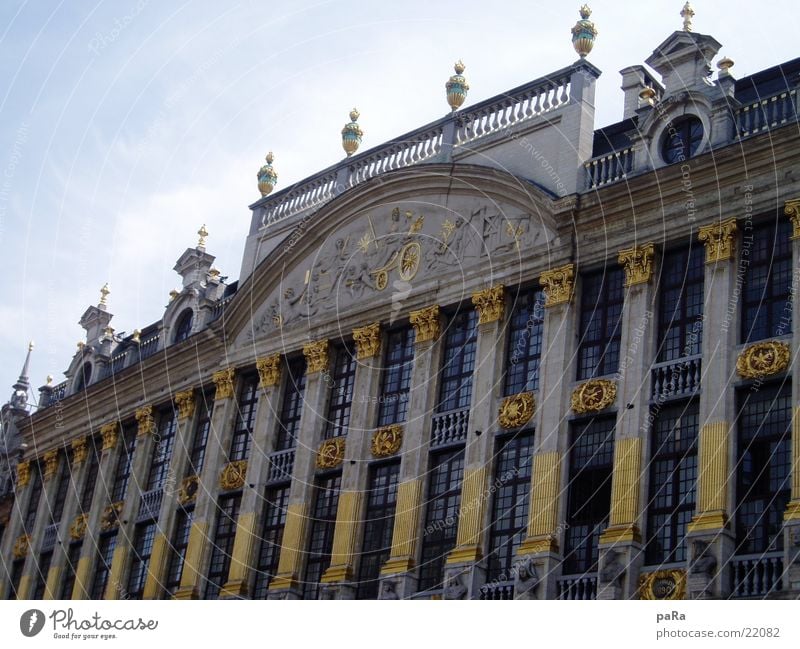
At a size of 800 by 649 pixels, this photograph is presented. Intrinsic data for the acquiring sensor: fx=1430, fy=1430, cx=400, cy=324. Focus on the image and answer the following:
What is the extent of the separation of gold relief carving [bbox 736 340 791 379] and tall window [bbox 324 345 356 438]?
10380 millimetres

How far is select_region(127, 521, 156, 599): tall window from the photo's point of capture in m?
37.9

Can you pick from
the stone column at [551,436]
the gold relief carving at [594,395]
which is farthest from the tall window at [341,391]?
the gold relief carving at [594,395]

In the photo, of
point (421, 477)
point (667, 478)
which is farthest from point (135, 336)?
point (667, 478)

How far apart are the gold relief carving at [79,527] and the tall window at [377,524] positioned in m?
12.5

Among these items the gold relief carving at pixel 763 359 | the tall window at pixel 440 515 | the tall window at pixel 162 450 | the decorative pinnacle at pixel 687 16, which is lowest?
the tall window at pixel 440 515

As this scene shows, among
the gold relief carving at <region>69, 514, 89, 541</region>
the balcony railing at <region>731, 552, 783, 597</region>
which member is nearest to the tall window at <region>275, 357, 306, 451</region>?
the gold relief carving at <region>69, 514, 89, 541</region>

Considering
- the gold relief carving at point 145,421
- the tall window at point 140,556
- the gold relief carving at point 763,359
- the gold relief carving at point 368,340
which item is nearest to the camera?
the gold relief carving at point 763,359

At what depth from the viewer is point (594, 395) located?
92.1ft

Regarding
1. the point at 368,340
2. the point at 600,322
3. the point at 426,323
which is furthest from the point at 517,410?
the point at 368,340

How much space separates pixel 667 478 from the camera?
26.5 m

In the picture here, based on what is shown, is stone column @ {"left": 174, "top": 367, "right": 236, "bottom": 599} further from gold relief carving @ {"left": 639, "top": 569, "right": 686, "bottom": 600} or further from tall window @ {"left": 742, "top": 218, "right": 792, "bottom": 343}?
tall window @ {"left": 742, "top": 218, "right": 792, "bottom": 343}

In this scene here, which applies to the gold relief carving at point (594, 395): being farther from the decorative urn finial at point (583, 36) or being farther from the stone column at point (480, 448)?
the decorative urn finial at point (583, 36)

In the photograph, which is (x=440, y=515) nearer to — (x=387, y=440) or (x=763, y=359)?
(x=387, y=440)

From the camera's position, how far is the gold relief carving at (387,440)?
1241 inches
